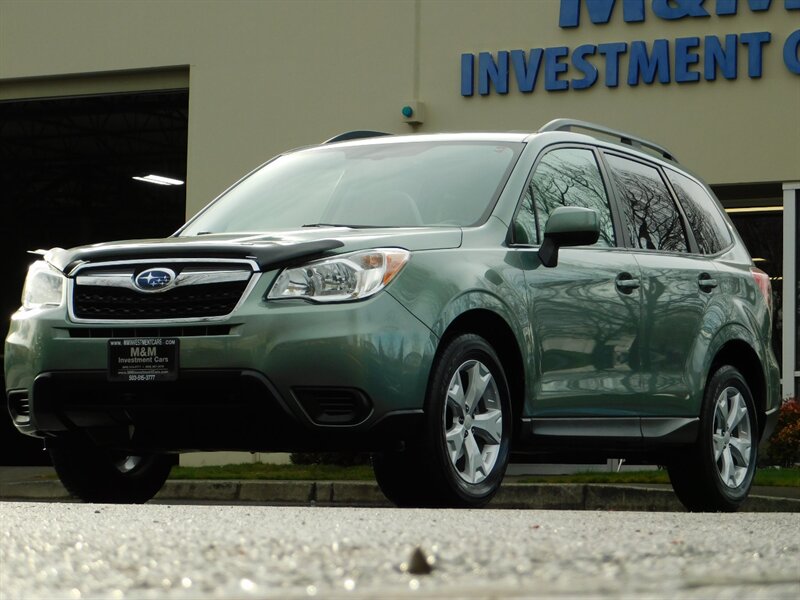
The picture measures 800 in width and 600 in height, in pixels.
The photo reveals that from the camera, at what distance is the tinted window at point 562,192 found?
743cm

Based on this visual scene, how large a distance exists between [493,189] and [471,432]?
1256 mm

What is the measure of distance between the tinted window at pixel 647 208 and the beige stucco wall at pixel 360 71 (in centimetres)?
758

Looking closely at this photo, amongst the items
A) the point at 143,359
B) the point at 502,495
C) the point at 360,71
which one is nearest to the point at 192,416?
the point at 143,359

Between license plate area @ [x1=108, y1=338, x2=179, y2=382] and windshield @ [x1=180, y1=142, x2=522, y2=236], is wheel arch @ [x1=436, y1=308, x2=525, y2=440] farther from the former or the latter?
license plate area @ [x1=108, y1=338, x2=179, y2=382]

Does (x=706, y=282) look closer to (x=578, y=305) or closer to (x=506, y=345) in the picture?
(x=578, y=305)

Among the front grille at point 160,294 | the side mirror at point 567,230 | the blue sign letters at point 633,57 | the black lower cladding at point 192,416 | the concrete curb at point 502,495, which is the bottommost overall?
the concrete curb at point 502,495

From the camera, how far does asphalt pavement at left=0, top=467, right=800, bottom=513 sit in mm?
11070

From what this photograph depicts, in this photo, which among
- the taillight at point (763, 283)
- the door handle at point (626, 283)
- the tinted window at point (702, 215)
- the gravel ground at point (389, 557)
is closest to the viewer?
the gravel ground at point (389, 557)

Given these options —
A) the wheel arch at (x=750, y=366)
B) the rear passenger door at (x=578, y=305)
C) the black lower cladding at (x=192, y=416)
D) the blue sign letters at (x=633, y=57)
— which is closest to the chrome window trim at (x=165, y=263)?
the black lower cladding at (x=192, y=416)

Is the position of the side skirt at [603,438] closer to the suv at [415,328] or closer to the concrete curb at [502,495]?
the suv at [415,328]

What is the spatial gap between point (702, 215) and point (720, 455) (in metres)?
1.50

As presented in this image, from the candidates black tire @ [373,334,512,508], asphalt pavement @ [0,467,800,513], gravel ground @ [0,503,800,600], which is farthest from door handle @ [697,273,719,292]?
gravel ground @ [0,503,800,600]

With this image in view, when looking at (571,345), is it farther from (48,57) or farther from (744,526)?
(48,57)

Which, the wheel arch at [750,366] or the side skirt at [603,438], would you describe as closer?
the side skirt at [603,438]
